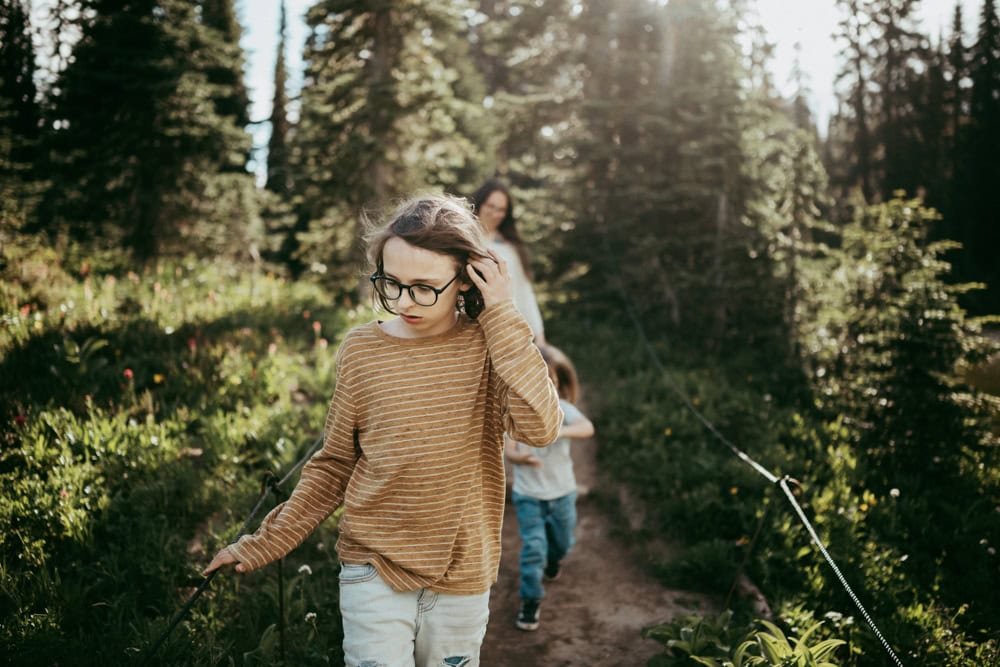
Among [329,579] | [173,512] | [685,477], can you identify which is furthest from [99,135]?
[685,477]

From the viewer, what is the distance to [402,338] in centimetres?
221

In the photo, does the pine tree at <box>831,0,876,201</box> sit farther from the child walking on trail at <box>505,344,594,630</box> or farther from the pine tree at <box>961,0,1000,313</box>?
the child walking on trail at <box>505,344,594,630</box>

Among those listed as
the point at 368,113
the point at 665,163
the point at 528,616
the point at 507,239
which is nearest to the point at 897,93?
the point at 665,163

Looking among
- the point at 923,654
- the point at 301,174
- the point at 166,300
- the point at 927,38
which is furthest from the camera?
the point at 927,38

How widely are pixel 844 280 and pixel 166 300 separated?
839 cm

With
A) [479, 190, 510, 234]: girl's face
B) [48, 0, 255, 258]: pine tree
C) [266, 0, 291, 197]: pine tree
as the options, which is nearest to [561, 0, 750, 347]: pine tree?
[479, 190, 510, 234]: girl's face

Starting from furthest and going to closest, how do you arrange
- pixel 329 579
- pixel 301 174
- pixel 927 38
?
pixel 927 38
pixel 301 174
pixel 329 579

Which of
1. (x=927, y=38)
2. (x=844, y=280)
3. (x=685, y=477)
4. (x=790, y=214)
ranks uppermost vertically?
(x=927, y=38)

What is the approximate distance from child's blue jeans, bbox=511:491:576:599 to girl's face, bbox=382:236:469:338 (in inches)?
107

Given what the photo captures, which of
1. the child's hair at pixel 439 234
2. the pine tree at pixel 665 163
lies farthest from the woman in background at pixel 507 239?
the pine tree at pixel 665 163

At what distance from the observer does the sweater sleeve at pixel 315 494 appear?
216 cm

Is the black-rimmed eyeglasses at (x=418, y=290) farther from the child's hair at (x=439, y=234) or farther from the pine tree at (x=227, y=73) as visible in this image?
the pine tree at (x=227, y=73)

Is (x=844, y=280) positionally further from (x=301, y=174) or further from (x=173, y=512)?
(x=301, y=174)

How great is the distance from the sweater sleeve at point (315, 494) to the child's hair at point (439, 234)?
383 millimetres
